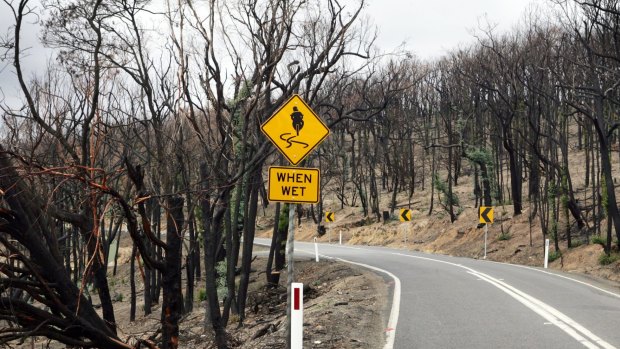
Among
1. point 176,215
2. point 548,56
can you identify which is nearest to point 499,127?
point 548,56

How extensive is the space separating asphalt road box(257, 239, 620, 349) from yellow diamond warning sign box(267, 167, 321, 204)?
9.24 ft

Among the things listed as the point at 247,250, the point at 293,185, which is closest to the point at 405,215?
the point at 247,250

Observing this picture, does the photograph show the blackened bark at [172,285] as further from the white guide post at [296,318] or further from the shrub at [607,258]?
the shrub at [607,258]

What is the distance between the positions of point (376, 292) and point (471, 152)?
1061 inches

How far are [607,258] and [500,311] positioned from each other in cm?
1263

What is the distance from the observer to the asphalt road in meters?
9.03

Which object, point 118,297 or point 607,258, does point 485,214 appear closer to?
point 607,258

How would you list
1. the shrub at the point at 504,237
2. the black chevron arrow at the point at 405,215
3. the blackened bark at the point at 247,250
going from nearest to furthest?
the blackened bark at the point at 247,250, the shrub at the point at 504,237, the black chevron arrow at the point at 405,215

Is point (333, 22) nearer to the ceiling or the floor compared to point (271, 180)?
nearer to the ceiling

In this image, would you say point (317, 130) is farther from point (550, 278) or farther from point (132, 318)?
point (132, 318)

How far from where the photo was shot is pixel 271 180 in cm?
754

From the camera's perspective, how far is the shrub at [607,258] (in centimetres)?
2187

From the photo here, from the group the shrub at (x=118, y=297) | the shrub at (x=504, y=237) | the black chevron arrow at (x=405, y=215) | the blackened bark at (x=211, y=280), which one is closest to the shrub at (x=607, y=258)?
the shrub at (x=504, y=237)

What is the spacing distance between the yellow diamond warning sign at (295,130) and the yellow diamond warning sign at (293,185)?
0.96ft
